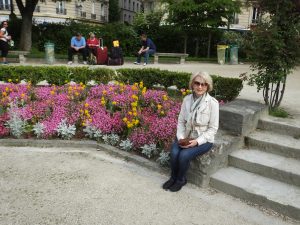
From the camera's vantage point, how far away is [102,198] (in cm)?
415

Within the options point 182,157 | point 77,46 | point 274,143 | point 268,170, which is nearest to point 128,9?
point 77,46

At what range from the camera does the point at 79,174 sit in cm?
479

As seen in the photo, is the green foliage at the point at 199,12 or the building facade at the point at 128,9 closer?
the green foliage at the point at 199,12

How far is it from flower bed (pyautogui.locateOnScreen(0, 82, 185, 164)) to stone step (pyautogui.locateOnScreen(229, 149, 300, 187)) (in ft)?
3.43

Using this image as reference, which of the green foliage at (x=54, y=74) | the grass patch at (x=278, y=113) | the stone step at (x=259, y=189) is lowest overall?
the stone step at (x=259, y=189)

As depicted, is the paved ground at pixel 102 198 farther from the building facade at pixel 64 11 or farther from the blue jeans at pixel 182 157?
the building facade at pixel 64 11

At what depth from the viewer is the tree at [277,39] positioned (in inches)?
214

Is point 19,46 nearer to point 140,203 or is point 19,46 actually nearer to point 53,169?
point 53,169

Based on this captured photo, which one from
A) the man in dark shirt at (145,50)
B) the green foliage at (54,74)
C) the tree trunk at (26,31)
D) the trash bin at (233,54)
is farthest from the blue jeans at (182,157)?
the tree trunk at (26,31)

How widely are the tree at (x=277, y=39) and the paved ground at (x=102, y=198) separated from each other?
2498 millimetres

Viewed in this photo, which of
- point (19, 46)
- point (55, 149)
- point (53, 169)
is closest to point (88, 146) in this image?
point (55, 149)

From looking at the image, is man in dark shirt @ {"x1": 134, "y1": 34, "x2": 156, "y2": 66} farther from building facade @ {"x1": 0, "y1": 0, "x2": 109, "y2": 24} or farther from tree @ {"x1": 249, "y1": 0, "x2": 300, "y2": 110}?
building facade @ {"x1": 0, "y1": 0, "x2": 109, "y2": 24}

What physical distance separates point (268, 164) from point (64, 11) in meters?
50.8

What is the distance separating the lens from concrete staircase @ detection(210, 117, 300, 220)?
409 centimetres
